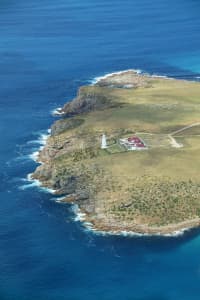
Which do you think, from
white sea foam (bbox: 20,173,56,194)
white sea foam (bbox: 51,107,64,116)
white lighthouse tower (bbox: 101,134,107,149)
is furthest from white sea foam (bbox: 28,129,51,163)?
white lighthouse tower (bbox: 101,134,107,149)

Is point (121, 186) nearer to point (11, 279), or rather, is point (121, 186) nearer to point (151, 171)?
point (151, 171)

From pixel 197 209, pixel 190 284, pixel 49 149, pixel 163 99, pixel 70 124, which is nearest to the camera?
pixel 190 284

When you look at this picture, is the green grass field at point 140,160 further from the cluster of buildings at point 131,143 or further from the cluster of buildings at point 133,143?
the cluster of buildings at point 133,143

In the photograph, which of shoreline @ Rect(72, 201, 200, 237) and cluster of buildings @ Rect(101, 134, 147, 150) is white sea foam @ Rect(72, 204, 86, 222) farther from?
cluster of buildings @ Rect(101, 134, 147, 150)

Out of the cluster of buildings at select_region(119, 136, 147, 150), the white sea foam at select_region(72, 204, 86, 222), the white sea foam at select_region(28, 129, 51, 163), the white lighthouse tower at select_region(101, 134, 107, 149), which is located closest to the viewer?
the white sea foam at select_region(72, 204, 86, 222)

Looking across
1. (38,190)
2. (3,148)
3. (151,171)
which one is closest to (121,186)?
(151,171)

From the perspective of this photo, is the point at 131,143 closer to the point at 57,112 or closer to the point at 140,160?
the point at 140,160

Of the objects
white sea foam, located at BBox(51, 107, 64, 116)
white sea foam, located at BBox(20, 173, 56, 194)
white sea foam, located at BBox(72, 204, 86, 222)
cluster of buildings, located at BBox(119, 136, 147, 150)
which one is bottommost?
white sea foam, located at BBox(72, 204, 86, 222)

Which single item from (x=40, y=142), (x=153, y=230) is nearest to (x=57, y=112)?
(x=40, y=142)
